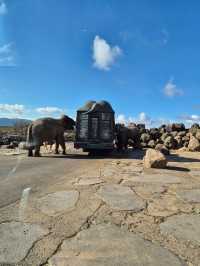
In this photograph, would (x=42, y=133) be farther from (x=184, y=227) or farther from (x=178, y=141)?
(x=178, y=141)

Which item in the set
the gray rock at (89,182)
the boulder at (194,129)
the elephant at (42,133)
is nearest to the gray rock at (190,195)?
the gray rock at (89,182)

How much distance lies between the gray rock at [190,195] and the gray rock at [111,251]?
177cm

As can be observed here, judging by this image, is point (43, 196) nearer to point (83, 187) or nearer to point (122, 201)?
point (83, 187)

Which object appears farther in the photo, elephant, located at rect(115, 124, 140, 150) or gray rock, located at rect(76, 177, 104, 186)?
elephant, located at rect(115, 124, 140, 150)

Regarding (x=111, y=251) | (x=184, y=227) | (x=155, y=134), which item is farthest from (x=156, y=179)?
(x=155, y=134)

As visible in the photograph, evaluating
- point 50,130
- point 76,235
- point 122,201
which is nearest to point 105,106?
point 50,130

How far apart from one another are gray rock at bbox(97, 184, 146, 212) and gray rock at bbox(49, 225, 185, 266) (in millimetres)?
904

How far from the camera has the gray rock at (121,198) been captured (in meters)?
4.05

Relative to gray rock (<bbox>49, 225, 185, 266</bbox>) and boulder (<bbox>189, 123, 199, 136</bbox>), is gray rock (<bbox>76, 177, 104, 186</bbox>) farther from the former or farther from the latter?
boulder (<bbox>189, 123, 199, 136</bbox>)

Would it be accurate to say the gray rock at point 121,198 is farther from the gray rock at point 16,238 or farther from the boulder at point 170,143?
the boulder at point 170,143

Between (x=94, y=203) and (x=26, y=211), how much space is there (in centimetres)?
100

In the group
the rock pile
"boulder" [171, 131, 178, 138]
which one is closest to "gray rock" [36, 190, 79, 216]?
the rock pile

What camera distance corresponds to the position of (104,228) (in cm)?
326

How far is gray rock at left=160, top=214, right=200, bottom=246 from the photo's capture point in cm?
306
